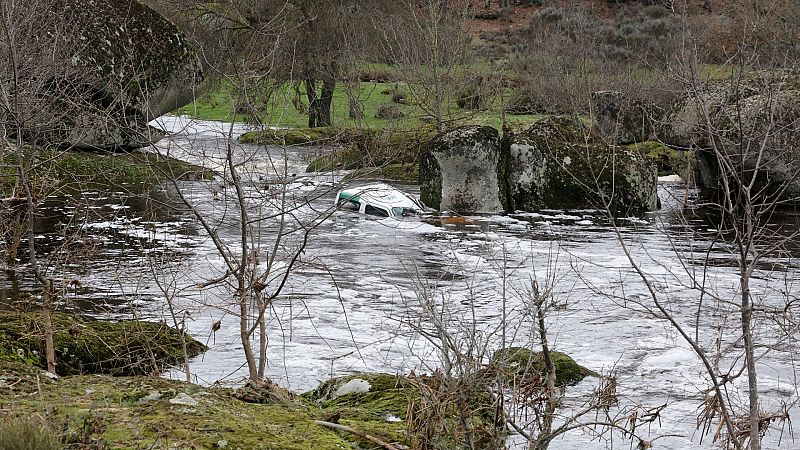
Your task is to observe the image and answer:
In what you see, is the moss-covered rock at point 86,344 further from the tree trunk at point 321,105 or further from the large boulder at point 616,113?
the tree trunk at point 321,105

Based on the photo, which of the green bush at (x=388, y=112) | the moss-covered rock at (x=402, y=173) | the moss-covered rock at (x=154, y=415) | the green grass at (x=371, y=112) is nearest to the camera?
the moss-covered rock at (x=154, y=415)

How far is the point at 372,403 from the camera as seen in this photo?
6.74 m

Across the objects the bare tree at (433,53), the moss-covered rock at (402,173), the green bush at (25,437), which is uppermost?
the bare tree at (433,53)

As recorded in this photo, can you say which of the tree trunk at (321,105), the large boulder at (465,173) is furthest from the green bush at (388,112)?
the large boulder at (465,173)

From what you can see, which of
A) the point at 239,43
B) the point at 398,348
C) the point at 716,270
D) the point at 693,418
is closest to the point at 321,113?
the point at 239,43

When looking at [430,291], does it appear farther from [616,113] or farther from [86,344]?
[616,113]

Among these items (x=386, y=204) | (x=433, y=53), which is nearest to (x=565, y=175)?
(x=386, y=204)

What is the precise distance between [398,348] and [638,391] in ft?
7.74

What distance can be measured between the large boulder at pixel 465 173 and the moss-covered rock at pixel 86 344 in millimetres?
11276

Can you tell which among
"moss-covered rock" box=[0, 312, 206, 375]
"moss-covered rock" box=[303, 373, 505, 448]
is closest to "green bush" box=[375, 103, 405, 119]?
"moss-covered rock" box=[0, 312, 206, 375]

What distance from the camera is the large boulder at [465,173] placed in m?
19.9

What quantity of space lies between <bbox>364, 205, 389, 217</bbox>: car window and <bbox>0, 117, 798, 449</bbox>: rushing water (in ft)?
1.02

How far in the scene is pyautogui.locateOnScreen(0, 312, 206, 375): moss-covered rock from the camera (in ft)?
24.6

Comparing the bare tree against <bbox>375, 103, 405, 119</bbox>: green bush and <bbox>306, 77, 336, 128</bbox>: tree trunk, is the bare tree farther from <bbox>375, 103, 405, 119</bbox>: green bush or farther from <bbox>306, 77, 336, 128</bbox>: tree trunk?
<bbox>306, 77, 336, 128</bbox>: tree trunk
